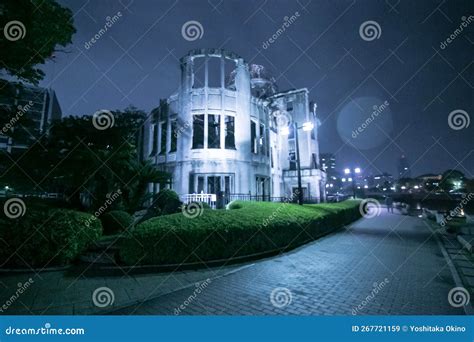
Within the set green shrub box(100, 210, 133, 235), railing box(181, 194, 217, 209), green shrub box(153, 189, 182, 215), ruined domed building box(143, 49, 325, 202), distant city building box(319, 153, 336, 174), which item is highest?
distant city building box(319, 153, 336, 174)

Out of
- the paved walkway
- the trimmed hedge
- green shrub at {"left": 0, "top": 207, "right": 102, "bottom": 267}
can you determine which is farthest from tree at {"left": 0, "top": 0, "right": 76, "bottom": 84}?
the paved walkway

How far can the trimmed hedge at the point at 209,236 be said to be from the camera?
6.46m

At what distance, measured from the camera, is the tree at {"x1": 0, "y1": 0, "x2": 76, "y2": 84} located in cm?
638

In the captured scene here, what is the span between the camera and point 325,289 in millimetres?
5000

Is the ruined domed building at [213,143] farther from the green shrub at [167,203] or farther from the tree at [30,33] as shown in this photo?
the tree at [30,33]

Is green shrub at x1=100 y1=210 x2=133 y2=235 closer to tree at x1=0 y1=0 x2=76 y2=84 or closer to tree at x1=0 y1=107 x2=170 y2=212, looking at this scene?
tree at x1=0 y1=107 x2=170 y2=212

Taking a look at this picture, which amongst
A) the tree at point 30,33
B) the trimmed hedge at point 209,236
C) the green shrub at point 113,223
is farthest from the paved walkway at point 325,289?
the tree at point 30,33

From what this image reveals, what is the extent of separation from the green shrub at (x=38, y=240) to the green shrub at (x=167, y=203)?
4.68m

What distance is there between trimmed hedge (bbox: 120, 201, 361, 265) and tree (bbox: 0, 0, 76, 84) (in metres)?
6.27

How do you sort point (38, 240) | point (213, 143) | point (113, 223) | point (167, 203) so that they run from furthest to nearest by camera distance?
point (213, 143) < point (167, 203) < point (113, 223) < point (38, 240)

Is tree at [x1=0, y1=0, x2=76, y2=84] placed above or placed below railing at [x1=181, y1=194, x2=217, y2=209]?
above

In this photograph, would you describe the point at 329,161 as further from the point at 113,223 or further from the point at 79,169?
the point at 79,169

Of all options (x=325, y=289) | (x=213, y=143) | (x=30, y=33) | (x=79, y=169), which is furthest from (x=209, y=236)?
(x=213, y=143)

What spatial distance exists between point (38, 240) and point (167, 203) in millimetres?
5574
